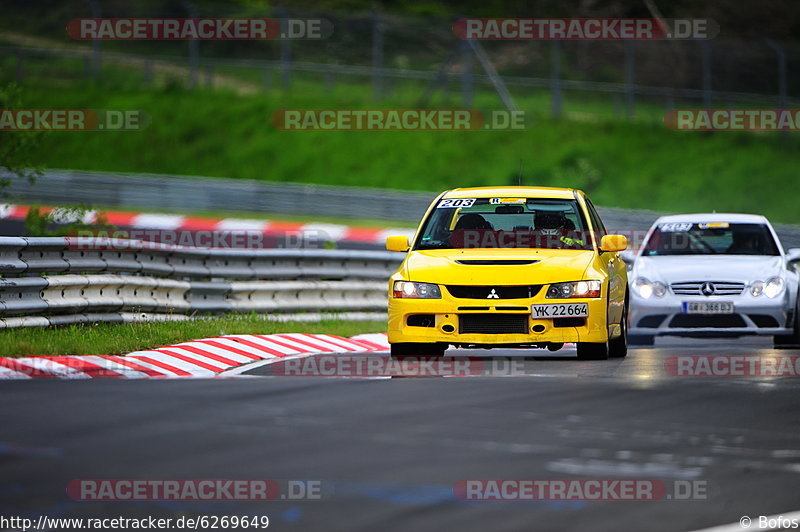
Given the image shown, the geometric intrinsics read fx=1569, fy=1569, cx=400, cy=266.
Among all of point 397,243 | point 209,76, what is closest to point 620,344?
point 397,243

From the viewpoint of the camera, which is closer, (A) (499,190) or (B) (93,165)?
(A) (499,190)

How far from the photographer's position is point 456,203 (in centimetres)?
1513

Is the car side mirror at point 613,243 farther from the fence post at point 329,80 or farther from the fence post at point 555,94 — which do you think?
the fence post at point 329,80

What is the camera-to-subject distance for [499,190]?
49.9 feet

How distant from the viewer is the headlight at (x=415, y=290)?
13758mm

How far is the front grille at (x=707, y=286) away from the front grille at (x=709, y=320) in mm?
240

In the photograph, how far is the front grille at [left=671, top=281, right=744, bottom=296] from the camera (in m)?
16.6

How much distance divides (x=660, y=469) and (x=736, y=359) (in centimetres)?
715

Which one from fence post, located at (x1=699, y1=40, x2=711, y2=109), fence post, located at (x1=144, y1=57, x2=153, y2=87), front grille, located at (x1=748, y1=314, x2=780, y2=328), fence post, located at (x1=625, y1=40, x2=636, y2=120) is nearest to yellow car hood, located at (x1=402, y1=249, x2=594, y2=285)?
front grille, located at (x1=748, y1=314, x2=780, y2=328)

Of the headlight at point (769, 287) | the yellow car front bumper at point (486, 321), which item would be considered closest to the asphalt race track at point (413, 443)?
the yellow car front bumper at point (486, 321)

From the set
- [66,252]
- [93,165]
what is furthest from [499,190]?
[93,165]

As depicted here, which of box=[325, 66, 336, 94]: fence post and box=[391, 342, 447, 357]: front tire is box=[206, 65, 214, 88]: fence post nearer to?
box=[325, 66, 336, 94]: fence post

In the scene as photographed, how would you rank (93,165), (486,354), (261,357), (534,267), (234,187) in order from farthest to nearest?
(93,165) → (234,187) → (486,354) → (261,357) → (534,267)

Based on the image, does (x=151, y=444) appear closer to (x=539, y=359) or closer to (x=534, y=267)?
(x=534, y=267)
